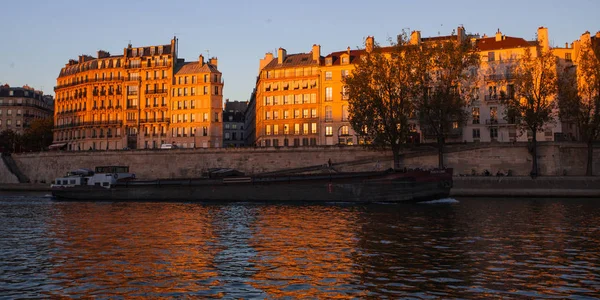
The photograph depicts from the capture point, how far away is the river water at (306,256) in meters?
14.2

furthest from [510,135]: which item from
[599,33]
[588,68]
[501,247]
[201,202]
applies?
[501,247]

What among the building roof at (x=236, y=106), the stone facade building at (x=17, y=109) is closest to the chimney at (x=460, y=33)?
the building roof at (x=236, y=106)

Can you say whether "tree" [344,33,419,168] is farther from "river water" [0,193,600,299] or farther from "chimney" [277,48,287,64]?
"chimney" [277,48,287,64]

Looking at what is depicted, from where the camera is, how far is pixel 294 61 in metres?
87.6

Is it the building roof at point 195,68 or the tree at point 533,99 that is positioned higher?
the building roof at point 195,68

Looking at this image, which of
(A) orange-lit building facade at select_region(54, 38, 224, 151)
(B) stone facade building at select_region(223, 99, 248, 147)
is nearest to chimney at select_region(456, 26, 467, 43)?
(A) orange-lit building facade at select_region(54, 38, 224, 151)

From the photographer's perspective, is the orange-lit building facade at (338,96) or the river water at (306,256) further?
the orange-lit building facade at (338,96)

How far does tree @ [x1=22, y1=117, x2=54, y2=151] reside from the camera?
10950cm

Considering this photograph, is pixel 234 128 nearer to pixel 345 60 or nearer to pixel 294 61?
pixel 294 61

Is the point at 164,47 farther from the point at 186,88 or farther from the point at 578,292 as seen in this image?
the point at 578,292

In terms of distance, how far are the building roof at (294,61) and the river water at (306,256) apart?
Answer: 179ft

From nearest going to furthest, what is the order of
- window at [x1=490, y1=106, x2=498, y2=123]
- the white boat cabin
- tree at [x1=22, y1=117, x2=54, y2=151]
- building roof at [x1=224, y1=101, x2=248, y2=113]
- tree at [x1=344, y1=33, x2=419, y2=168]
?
1. the white boat cabin
2. tree at [x1=344, y1=33, x2=419, y2=168]
3. window at [x1=490, y1=106, x2=498, y2=123]
4. tree at [x1=22, y1=117, x2=54, y2=151]
5. building roof at [x1=224, y1=101, x2=248, y2=113]

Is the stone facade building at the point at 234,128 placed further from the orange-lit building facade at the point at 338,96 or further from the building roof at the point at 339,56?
the building roof at the point at 339,56

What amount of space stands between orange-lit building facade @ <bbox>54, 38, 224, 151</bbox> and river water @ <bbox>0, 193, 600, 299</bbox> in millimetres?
58680
